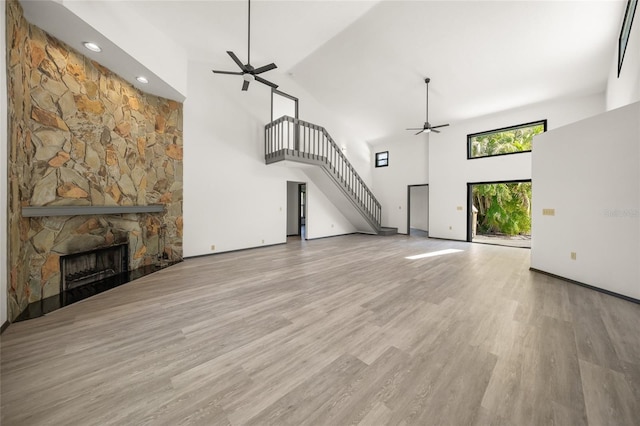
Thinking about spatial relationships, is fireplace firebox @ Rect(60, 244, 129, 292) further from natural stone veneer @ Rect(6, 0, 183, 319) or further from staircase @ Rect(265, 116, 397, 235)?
staircase @ Rect(265, 116, 397, 235)

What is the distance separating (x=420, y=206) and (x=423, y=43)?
7.75 m

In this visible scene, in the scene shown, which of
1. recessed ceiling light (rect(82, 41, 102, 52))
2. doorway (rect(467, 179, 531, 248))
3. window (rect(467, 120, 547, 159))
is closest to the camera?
recessed ceiling light (rect(82, 41, 102, 52))

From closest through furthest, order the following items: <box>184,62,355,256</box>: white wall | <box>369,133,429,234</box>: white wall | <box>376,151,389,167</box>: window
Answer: <box>184,62,355,256</box>: white wall → <box>369,133,429,234</box>: white wall → <box>376,151,389,167</box>: window

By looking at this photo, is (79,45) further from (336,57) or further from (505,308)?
(505,308)

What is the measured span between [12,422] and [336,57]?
7.78 metres

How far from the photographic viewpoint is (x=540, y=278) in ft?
13.2

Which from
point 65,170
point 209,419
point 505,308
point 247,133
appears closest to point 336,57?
point 247,133

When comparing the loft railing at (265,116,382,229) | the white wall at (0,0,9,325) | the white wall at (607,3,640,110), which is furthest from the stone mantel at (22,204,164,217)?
the white wall at (607,3,640,110)

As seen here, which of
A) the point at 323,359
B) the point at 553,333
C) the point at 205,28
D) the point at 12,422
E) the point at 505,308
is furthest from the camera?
the point at 205,28

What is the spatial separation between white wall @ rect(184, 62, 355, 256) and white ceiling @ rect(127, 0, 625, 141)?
31.3 inches

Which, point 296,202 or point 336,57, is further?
point 296,202

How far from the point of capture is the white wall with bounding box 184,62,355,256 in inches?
218

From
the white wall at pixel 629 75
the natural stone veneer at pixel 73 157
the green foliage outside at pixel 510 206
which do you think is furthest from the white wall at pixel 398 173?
the natural stone veneer at pixel 73 157

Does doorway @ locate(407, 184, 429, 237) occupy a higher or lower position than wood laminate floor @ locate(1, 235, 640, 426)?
higher
